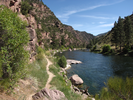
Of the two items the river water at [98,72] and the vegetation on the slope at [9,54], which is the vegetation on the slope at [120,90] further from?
the vegetation on the slope at [9,54]

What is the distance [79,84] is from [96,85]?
2.93 metres

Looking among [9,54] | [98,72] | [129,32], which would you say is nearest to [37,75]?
[9,54]

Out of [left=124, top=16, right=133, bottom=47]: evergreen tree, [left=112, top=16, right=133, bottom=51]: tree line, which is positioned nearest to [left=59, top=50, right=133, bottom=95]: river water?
[left=124, top=16, right=133, bottom=47]: evergreen tree

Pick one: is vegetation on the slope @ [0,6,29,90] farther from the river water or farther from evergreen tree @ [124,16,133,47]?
evergreen tree @ [124,16,133,47]

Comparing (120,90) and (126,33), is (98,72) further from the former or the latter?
(126,33)

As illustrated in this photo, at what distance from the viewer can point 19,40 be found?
6.70 meters

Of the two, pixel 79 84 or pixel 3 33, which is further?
pixel 79 84

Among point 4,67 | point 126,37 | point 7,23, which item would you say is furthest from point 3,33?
point 126,37

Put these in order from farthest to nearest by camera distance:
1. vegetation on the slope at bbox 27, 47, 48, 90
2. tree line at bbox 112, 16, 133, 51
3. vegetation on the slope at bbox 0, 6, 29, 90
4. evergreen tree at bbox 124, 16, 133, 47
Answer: tree line at bbox 112, 16, 133, 51
evergreen tree at bbox 124, 16, 133, 47
vegetation on the slope at bbox 27, 47, 48, 90
vegetation on the slope at bbox 0, 6, 29, 90

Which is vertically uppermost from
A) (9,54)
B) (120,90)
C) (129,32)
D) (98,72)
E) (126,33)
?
(129,32)

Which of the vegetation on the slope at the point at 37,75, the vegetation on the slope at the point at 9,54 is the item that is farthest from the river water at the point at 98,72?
the vegetation on the slope at the point at 9,54

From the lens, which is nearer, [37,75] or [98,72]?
[37,75]

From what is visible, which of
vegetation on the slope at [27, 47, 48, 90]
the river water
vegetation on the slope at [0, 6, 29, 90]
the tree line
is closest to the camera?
vegetation on the slope at [0, 6, 29, 90]

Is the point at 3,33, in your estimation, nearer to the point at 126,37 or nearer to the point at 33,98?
the point at 33,98
